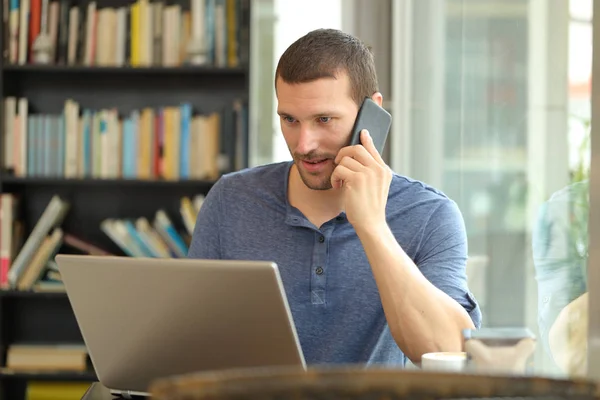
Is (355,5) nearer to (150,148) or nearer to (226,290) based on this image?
(150,148)

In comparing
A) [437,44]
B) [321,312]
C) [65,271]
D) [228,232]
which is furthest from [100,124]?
[65,271]

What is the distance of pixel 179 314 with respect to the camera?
1319 mm

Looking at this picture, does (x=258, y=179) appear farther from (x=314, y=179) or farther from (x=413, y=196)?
(x=413, y=196)

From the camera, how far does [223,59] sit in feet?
12.2

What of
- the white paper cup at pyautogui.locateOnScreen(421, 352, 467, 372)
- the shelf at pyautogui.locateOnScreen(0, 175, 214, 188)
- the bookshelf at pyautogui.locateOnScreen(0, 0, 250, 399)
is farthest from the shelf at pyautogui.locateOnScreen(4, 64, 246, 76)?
the white paper cup at pyautogui.locateOnScreen(421, 352, 467, 372)

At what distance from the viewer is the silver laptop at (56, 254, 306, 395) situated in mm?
1268

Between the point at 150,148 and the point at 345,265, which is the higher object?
the point at 150,148

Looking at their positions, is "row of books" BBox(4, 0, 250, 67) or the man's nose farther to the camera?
"row of books" BBox(4, 0, 250, 67)

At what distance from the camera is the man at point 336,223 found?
179 centimetres

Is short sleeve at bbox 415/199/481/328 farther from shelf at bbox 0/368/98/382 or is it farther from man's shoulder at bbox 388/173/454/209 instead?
shelf at bbox 0/368/98/382

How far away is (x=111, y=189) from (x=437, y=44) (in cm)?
161

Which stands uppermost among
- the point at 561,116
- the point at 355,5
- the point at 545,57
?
the point at 355,5

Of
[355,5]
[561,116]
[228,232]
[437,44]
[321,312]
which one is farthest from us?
[355,5]

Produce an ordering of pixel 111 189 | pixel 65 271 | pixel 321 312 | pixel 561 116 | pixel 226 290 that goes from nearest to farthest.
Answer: pixel 226 290
pixel 65 271
pixel 561 116
pixel 321 312
pixel 111 189
